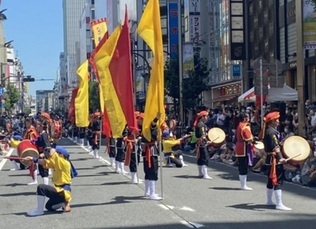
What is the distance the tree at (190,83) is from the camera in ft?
138

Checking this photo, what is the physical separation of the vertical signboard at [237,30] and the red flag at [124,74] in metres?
27.4

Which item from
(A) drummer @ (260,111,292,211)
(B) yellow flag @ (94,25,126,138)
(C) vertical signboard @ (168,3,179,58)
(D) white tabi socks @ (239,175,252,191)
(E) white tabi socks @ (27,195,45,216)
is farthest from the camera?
(C) vertical signboard @ (168,3,179,58)

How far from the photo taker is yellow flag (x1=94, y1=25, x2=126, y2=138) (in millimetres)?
15023

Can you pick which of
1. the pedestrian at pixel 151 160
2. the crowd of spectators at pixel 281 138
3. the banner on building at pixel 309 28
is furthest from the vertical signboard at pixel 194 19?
the pedestrian at pixel 151 160

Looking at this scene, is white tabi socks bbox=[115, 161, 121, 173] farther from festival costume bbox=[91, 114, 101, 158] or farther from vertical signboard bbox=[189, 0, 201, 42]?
vertical signboard bbox=[189, 0, 201, 42]

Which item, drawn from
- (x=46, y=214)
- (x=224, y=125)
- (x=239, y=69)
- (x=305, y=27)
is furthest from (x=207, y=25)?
(x=46, y=214)

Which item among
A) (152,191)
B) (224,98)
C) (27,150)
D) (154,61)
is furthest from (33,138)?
(224,98)

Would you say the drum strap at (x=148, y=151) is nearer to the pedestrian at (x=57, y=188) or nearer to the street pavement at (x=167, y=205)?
the street pavement at (x=167, y=205)

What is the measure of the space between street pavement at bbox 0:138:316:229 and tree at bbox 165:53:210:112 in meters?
23.1

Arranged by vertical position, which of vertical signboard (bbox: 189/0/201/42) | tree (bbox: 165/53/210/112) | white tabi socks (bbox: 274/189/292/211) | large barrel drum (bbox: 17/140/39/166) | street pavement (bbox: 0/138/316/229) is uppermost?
vertical signboard (bbox: 189/0/201/42)

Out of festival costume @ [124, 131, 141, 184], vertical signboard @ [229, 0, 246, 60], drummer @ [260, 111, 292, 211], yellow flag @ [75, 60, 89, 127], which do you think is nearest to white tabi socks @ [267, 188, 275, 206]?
drummer @ [260, 111, 292, 211]

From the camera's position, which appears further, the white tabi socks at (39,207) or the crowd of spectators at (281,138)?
the crowd of spectators at (281,138)

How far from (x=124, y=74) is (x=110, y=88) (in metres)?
0.95

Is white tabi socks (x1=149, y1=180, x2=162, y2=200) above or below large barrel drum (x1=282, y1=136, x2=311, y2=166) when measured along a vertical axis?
below
